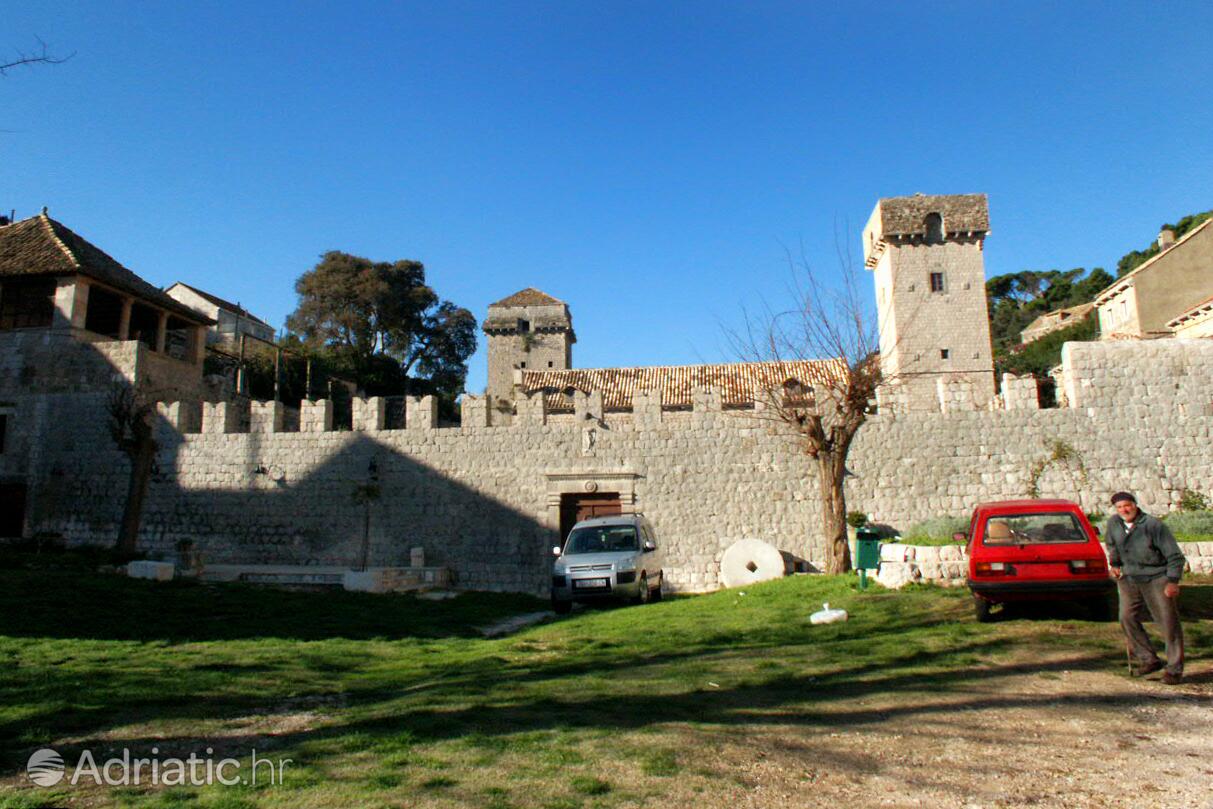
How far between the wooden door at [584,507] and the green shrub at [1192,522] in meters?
10.7

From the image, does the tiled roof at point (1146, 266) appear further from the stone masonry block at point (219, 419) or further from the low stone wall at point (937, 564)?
the stone masonry block at point (219, 419)

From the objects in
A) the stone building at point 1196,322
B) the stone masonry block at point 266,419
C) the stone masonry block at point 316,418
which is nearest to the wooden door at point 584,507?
the stone masonry block at point 316,418

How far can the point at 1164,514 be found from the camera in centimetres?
1541

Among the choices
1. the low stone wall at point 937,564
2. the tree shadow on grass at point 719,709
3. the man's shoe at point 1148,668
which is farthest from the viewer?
the low stone wall at point 937,564

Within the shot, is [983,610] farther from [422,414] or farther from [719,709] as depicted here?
[422,414]

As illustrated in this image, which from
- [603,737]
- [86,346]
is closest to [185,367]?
[86,346]

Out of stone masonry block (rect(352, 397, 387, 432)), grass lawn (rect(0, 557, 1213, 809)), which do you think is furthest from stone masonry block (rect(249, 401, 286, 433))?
grass lawn (rect(0, 557, 1213, 809))

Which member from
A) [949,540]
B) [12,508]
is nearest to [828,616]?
[949,540]

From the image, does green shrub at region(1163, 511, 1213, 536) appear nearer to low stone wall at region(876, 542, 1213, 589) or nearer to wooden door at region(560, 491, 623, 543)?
low stone wall at region(876, 542, 1213, 589)

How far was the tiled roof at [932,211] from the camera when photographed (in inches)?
1427

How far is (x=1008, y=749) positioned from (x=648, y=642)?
4.92 m

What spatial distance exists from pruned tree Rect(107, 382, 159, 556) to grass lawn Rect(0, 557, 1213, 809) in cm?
559

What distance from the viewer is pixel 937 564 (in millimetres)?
11492

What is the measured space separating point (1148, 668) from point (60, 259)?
2491cm
